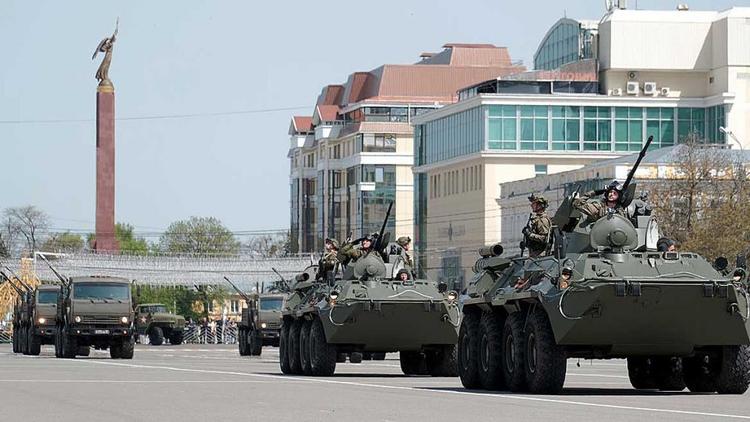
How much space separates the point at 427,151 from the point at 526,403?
10012cm

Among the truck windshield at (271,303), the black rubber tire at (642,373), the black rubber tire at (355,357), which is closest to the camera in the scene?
the black rubber tire at (642,373)

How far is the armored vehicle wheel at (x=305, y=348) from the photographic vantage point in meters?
34.5

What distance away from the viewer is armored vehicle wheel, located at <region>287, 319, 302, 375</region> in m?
35.2

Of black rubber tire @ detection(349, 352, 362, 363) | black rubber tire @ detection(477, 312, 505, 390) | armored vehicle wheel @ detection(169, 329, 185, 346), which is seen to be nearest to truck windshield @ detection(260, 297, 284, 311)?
black rubber tire @ detection(349, 352, 362, 363)

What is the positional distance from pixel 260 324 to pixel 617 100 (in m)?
49.3

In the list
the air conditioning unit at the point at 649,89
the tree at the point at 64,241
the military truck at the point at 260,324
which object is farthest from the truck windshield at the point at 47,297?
the tree at the point at 64,241

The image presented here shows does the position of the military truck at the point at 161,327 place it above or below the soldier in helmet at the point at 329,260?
below

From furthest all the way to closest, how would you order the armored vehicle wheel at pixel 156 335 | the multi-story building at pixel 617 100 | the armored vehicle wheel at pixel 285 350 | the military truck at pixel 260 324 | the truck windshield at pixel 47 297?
the multi-story building at pixel 617 100, the armored vehicle wheel at pixel 156 335, the military truck at pixel 260 324, the truck windshield at pixel 47 297, the armored vehicle wheel at pixel 285 350

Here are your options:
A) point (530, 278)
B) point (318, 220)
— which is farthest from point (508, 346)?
point (318, 220)

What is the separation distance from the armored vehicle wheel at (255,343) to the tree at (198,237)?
106220 mm

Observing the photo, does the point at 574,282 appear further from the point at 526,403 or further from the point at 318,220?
the point at 318,220

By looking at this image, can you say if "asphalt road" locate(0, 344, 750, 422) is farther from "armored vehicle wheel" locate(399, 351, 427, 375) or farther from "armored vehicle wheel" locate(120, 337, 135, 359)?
"armored vehicle wheel" locate(120, 337, 135, 359)

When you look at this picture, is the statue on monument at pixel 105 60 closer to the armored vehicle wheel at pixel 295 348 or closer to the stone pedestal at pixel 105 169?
the stone pedestal at pixel 105 169

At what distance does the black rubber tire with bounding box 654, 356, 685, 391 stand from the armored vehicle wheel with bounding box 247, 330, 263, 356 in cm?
3481
